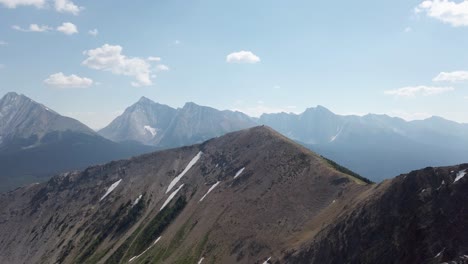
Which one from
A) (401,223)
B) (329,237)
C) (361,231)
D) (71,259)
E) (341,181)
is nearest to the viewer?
(401,223)

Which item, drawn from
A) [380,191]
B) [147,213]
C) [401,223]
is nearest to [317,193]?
[380,191]

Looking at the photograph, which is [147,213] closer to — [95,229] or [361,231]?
[95,229]

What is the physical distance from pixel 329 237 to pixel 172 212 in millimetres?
99423

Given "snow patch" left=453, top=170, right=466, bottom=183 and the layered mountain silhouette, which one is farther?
"snow patch" left=453, top=170, right=466, bottom=183

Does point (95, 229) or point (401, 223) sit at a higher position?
point (401, 223)

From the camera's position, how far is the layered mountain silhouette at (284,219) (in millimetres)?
67375

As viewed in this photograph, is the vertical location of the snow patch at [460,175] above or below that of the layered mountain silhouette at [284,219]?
above

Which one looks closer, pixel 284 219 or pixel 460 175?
pixel 460 175

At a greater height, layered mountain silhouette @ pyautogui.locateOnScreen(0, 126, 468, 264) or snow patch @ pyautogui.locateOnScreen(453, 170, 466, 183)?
snow patch @ pyautogui.locateOnScreen(453, 170, 466, 183)

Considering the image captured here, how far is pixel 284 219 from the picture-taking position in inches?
4525

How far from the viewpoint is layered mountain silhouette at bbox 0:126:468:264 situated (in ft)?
221

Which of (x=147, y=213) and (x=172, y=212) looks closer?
(x=172, y=212)

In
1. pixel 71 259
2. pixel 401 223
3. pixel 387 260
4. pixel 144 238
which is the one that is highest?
pixel 401 223

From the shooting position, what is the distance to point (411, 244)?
66188 mm
